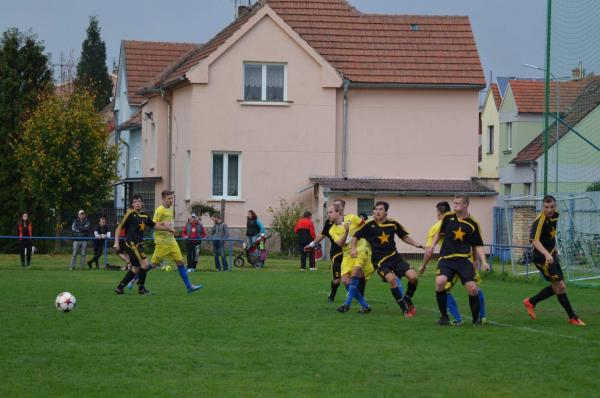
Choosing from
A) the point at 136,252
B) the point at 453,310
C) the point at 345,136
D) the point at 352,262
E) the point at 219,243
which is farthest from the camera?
the point at 345,136

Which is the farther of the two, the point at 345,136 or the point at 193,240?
the point at 345,136

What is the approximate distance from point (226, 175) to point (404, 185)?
707 cm

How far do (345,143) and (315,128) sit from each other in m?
1.46

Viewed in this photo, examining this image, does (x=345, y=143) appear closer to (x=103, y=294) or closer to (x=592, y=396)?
(x=103, y=294)

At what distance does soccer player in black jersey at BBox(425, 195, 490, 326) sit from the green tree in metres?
26.9

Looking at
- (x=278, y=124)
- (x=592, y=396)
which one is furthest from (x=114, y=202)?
(x=592, y=396)

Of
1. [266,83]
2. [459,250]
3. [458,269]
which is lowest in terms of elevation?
[458,269]

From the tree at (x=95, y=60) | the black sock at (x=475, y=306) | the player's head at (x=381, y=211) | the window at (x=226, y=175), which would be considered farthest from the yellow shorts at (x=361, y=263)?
the tree at (x=95, y=60)

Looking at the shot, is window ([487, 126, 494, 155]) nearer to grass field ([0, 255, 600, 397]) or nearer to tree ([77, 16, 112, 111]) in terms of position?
tree ([77, 16, 112, 111])

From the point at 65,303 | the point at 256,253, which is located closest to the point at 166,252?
the point at 65,303

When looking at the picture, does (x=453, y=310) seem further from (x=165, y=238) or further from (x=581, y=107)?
(x=581, y=107)

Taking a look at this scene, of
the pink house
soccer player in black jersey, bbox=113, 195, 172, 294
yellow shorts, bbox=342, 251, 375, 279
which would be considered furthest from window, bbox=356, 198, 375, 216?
yellow shorts, bbox=342, 251, 375, 279

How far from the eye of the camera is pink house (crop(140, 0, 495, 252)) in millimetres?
42938

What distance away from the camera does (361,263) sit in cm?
1766
